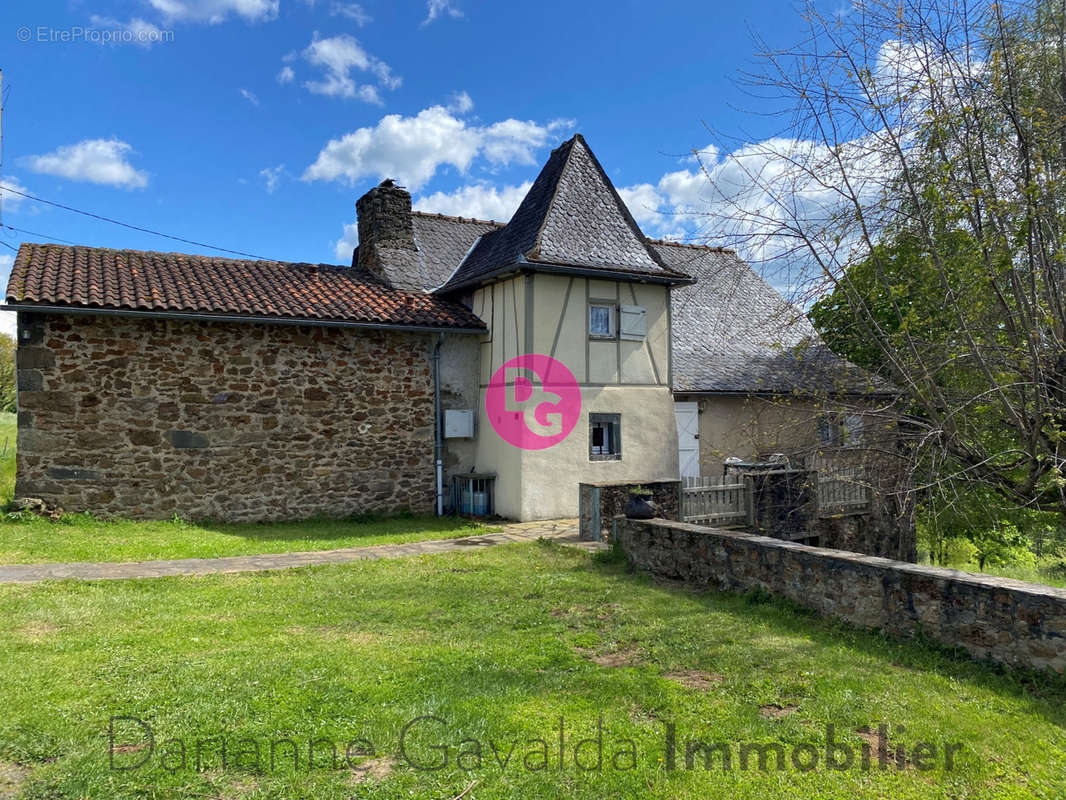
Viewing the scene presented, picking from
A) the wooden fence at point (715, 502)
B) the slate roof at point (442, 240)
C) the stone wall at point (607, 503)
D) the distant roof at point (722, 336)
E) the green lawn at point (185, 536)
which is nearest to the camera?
the green lawn at point (185, 536)

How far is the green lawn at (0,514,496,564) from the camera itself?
29.7 feet

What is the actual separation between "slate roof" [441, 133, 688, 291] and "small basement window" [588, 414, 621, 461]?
9.13ft

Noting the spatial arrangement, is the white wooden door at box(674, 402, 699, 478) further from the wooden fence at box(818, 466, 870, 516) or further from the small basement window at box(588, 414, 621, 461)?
the wooden fence at box(818, 466, 870, 516)

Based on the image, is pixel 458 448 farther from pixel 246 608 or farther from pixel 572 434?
pixel 246 608

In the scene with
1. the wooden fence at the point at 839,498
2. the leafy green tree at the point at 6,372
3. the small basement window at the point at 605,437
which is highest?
the leafy green tree at the point at 6,372

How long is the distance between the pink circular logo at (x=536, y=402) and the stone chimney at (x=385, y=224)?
4.37 metres

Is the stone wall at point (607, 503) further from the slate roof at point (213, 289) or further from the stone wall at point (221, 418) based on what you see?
the slate roof at point (213, 289)

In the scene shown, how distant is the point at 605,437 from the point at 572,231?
3.98m

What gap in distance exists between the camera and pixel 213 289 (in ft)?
40.2

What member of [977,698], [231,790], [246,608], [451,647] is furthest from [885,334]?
[246,608]

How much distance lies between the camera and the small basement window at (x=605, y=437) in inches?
524

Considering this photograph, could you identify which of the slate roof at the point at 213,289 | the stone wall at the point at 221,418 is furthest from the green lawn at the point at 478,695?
the slate roof at the point at 213,289

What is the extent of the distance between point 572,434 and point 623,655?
25.3 feet

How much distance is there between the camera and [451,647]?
5.38 m
